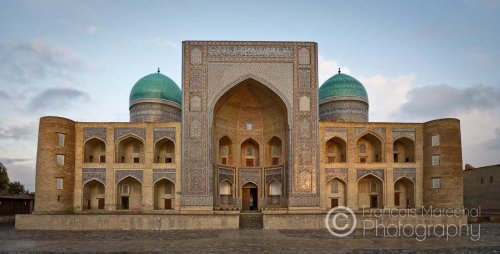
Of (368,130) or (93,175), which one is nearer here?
(93,175)

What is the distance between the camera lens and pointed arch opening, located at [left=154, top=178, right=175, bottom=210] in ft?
83.3

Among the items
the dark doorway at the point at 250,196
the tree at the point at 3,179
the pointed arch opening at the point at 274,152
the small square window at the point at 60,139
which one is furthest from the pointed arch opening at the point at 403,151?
the tree at the point at 3,179

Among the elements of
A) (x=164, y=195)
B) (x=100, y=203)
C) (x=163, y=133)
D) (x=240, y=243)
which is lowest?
(x=240, y=243)

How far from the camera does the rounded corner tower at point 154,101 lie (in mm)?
29016

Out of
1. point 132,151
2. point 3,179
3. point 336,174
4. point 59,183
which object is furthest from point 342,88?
point 3,179

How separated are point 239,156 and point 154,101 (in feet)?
22.4

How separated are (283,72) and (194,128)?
19.2 ft

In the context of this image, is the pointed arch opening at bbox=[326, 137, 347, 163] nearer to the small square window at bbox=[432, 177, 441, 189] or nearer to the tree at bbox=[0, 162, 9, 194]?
the small square window at bbox=[432, 177, 441, 189]

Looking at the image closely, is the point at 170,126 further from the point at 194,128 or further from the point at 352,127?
the point at 352,127

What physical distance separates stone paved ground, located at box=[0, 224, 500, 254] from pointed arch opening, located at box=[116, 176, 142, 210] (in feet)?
30.0

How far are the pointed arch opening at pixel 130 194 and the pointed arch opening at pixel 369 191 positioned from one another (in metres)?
12.9

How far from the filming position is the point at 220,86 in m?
24.5

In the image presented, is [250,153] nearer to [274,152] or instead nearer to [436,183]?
[274,152]

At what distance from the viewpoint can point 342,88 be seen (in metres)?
29.9
